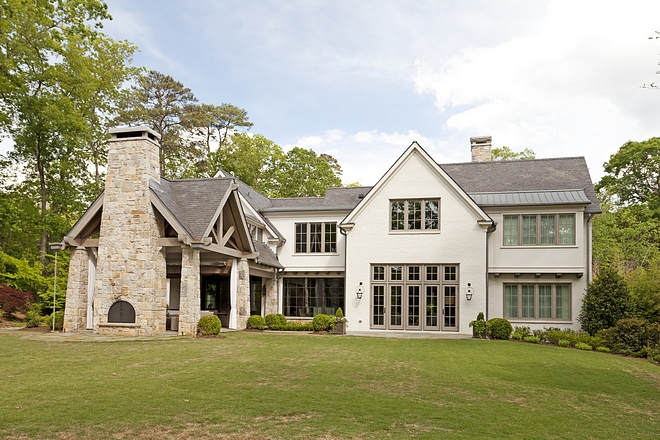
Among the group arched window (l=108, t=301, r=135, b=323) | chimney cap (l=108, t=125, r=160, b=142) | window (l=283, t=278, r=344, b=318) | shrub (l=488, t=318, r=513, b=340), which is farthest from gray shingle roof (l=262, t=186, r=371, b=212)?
arched window (l=108, t=301, r=135, b=323)

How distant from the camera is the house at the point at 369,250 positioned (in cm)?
1891

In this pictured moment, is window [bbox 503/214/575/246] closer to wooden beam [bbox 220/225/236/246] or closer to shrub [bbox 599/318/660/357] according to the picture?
shrub [bbox 599/318/660/357]

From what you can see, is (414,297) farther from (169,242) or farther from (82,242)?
(82,242)

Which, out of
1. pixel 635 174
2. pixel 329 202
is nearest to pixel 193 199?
pixel 329 202

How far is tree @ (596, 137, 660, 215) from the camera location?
39625mm

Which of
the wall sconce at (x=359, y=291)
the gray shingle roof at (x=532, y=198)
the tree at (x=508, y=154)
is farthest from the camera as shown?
the tree at (x=508, y=154)

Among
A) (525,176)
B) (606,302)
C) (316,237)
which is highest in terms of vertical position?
(525,176)

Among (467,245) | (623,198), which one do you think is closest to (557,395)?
(467,245)

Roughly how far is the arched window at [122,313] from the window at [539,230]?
1470cm

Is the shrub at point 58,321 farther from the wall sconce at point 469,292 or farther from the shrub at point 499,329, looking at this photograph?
the shrub at point 499,329

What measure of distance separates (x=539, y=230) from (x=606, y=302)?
Answer: 13.1 feet

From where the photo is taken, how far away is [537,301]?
23.0 meters

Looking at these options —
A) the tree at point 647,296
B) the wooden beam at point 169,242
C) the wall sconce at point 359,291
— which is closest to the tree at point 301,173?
the wall sconce at point 359,291

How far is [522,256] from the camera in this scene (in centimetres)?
2309
